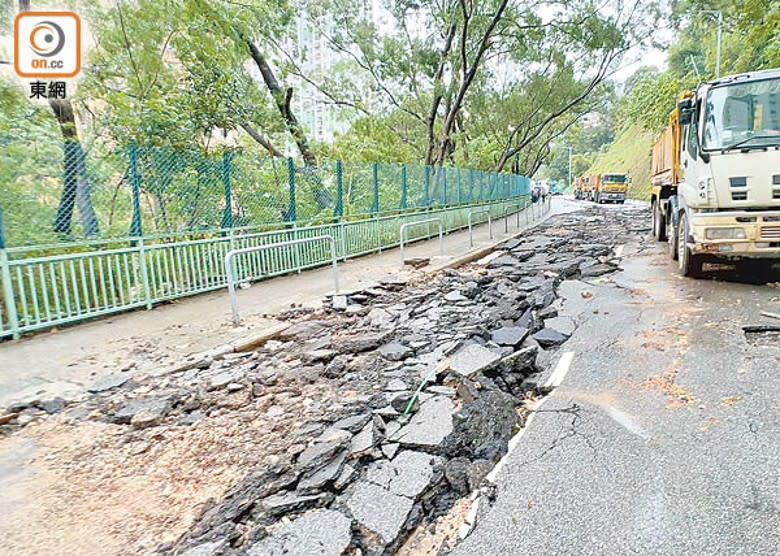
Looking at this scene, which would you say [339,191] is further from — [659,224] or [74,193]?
[659,224]

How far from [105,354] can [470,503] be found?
4.66 m

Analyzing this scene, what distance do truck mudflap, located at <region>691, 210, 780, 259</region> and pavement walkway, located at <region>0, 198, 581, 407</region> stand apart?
18.2 feet

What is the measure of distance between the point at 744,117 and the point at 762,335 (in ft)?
12.1

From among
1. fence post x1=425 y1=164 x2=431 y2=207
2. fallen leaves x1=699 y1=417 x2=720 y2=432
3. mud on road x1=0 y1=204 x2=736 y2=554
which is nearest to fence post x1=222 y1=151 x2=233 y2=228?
mud on road x1=0 y1=204 x2=736 y2=554

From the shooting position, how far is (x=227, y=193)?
863 cm

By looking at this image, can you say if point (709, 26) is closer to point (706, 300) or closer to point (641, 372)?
point (706, 300)

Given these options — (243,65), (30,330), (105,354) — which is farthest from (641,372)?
(243,65)

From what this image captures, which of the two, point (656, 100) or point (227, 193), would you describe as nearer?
point (227, 193)

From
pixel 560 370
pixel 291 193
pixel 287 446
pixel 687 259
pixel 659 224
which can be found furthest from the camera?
pixel 659 224

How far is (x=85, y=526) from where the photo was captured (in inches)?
103

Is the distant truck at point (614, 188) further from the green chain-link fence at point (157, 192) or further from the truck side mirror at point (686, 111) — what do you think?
the truck side mirror at point (686, 111)

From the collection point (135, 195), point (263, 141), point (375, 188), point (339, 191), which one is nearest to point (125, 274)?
point (135, 195)

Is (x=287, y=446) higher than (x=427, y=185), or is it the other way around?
(x=427, y=185)

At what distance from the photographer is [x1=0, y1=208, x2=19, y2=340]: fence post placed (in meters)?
5.56
